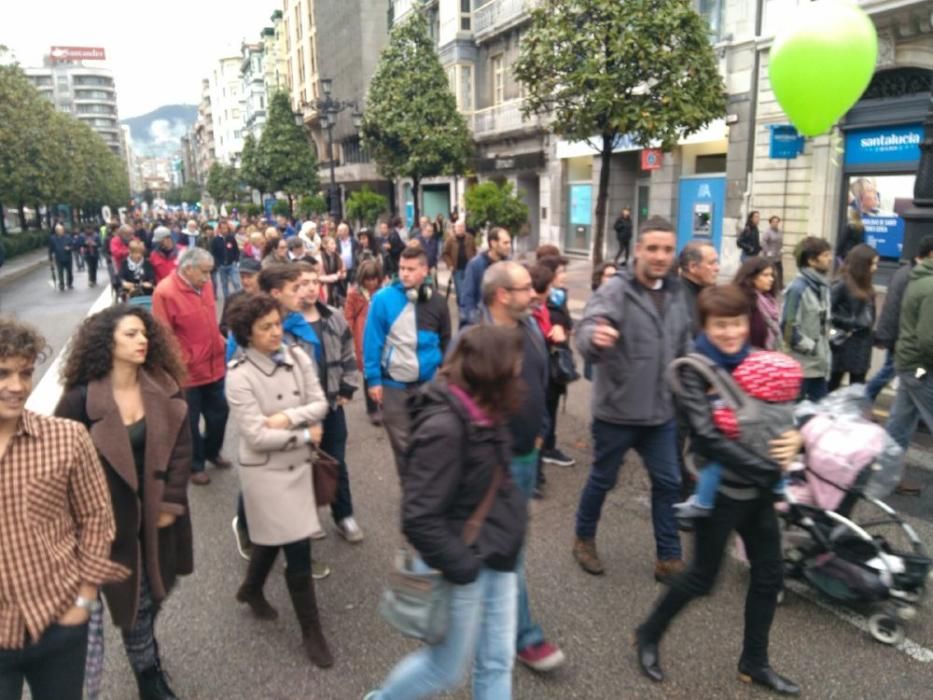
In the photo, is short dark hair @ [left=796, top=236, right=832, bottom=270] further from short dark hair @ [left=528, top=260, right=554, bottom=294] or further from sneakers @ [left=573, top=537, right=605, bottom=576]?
sneakers @ [left=573, top=537, right=605, bottom=576]

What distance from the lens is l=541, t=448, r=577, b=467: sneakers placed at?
5.97 meters

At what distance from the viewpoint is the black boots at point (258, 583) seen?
3.56 m

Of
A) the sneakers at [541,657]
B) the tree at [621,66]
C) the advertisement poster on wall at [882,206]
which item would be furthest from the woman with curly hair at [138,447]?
the advertisement poster on wall at [882,206]

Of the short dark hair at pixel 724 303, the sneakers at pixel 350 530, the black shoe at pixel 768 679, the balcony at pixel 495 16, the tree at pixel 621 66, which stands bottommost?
the sneakers at pixel 350 530

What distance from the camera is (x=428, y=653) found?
8.29ft

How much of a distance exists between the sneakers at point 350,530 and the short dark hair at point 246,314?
5.58 feet

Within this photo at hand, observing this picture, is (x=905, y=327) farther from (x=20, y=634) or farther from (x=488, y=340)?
(x=20, y=634)

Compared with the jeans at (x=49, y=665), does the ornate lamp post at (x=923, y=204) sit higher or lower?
higher

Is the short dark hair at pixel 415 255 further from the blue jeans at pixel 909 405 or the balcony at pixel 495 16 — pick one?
the balcony at pixel 495 16

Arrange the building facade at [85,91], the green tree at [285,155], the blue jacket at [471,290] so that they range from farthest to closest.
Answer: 1. the building facade at [85,91]
2. the green tree at [285,155]
3. the blue jacket at [471,290]

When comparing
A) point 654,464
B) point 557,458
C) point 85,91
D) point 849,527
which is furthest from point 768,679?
point 85,91

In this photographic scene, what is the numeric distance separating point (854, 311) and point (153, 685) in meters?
5.28

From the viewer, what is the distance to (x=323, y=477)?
11.5 ft

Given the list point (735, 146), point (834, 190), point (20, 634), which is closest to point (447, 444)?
point (20, 634)
